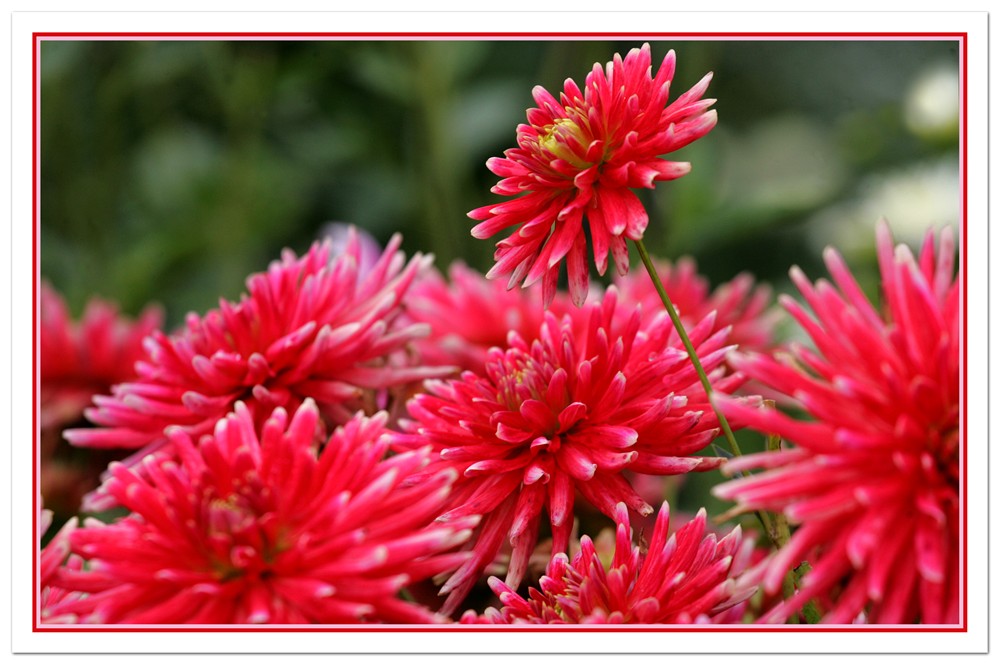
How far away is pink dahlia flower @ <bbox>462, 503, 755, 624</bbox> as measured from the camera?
0.29m

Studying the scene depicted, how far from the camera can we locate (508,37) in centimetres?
37

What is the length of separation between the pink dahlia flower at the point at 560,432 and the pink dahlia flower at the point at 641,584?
0.01 meters

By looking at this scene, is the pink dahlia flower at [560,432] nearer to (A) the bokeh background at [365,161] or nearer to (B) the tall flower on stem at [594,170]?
(B) the tall flower on stem at [594,170]

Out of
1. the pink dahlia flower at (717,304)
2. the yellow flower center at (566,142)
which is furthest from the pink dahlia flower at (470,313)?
the yellow flower center at (566,142)

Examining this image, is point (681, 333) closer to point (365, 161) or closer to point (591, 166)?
point (591, 166)

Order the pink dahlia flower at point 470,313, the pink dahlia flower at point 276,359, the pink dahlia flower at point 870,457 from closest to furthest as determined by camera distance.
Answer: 1. the pink dahlia flower at point 870,457
2. the pink dahlia flower at point 276,359
3. the pink dahlia flower at point 470,313

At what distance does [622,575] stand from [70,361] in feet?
1.23

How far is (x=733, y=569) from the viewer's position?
311mm

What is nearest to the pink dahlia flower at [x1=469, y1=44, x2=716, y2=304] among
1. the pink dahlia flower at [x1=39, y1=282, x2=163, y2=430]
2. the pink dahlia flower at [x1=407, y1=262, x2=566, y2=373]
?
the pink dahlia flower at [x1=407, y1=262, x2=566, y2=373]

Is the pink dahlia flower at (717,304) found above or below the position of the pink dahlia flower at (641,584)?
above

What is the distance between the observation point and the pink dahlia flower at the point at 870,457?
0.23 m

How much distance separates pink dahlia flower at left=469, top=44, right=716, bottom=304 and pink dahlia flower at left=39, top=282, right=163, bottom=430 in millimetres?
305

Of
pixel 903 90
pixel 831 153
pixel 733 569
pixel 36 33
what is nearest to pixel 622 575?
pixel 733 569

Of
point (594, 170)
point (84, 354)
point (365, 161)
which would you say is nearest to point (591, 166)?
point (594, 170)
